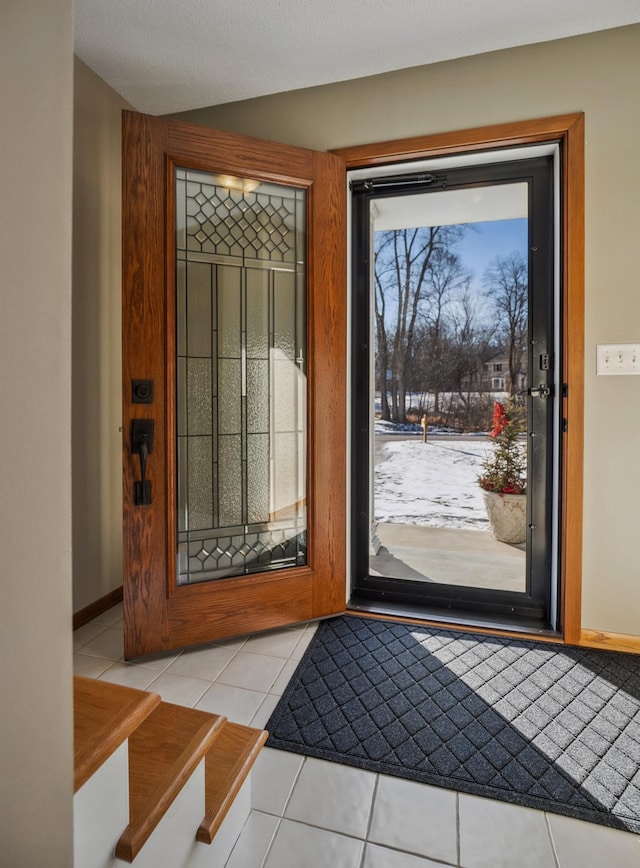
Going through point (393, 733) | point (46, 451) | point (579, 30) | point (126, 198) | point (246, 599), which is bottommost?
point (393, 733)

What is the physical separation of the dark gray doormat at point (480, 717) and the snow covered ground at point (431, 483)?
84 centimetres

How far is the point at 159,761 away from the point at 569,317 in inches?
83.5

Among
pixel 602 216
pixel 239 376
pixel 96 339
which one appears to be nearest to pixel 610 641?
pixel 602 216

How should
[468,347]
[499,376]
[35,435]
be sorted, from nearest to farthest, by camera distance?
1. [35,435]
2. [499,376]
3. [468,347]

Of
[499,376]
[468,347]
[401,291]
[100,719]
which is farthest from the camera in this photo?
[401,291]

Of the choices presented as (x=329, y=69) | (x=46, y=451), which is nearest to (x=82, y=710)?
(x=46, y=451)

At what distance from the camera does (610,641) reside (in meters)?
2.05

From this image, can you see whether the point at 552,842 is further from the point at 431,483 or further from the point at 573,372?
the point at 431,483

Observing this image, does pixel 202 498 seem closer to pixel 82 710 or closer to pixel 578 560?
pixel 82 710

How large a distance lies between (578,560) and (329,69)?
8.11 feet

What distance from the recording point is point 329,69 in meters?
2.21

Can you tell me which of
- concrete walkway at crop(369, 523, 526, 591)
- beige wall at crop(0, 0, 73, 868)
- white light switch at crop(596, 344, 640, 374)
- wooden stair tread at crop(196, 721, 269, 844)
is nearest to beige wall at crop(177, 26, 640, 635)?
→ white light switch at crop(596, 344, 640, 374)

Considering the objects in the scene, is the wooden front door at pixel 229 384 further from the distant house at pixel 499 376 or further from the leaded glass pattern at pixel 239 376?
the distant house at pixel 499 376

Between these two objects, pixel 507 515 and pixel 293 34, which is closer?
pixel 293 34
